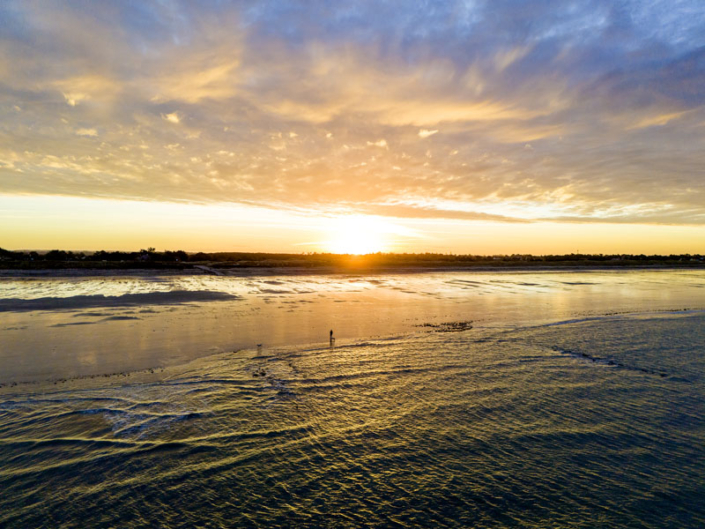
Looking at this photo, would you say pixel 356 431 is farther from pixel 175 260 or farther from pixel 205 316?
pixel 175 260

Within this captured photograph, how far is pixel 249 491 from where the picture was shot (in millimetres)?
5113

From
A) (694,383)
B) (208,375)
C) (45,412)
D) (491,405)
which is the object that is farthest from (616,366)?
(45,412)

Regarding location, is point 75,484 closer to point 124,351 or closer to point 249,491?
point 249,491

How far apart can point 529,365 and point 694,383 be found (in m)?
3.74

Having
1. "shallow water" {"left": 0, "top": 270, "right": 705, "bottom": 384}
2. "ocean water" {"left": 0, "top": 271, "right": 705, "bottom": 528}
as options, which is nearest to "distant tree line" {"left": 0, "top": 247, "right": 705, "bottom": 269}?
"shallow water" {"left": 0, "top": 270, "right": 705, "bottom": 384}

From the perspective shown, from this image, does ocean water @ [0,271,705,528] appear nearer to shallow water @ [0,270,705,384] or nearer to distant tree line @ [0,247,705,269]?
shallow water @ [0,270,705,384]

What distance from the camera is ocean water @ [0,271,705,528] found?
483 cm

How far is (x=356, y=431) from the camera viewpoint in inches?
264

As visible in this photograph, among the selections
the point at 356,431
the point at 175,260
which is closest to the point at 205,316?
the point at 356,431

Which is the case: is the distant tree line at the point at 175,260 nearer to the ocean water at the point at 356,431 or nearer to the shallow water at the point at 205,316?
the shallow water at the point at 205,316

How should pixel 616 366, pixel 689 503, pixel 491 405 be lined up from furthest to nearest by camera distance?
1. pixel 616 366
2. pixel 491 405
3. pixel 689 503

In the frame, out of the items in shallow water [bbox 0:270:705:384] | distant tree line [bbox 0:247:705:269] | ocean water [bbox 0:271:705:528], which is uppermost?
distant tree line [bbox 0:247:705:269]

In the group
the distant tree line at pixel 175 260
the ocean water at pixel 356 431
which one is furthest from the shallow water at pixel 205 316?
the distant tree line at pixel 175 260

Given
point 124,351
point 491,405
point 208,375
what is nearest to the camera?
point 491,405
